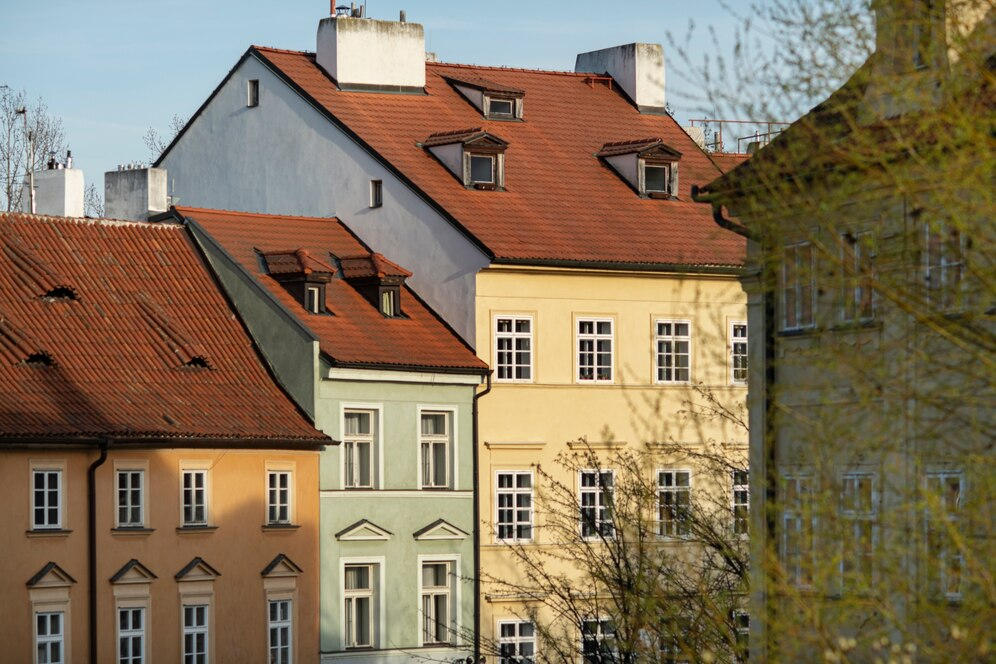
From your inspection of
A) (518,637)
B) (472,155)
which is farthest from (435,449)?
(472,155)

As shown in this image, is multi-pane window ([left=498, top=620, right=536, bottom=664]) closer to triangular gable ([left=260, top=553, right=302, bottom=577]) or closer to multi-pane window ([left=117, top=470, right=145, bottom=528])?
triangular gable ([left=260, top=553, right=302, bottom=577])

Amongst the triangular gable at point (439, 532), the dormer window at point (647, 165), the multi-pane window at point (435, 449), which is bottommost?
the triangular gable at point (439, 532)

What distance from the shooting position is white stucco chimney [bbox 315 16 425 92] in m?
45.5

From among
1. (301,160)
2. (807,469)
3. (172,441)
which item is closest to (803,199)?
(807,469)

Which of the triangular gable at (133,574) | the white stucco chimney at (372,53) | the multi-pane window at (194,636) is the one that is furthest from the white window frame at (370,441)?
the white stucco chimney at (372,53)

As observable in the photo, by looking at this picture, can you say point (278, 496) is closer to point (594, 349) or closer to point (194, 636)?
point (194, 636)

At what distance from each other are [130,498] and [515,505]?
8.69 meters

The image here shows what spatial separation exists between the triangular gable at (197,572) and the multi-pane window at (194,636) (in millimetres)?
470

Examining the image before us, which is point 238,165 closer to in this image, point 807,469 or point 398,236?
point 398,236

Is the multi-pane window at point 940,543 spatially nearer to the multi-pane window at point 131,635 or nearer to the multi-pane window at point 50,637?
the multi-pane window at point 50,637

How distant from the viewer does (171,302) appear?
130 feet

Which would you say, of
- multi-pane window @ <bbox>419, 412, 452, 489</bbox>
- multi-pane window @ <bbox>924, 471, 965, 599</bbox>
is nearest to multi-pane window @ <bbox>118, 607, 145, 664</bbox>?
multi-pane window @ <bbox>419, 412, 452, 489</bbox>

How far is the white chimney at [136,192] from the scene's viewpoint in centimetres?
4556

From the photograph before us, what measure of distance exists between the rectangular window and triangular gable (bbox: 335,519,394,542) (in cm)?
709
